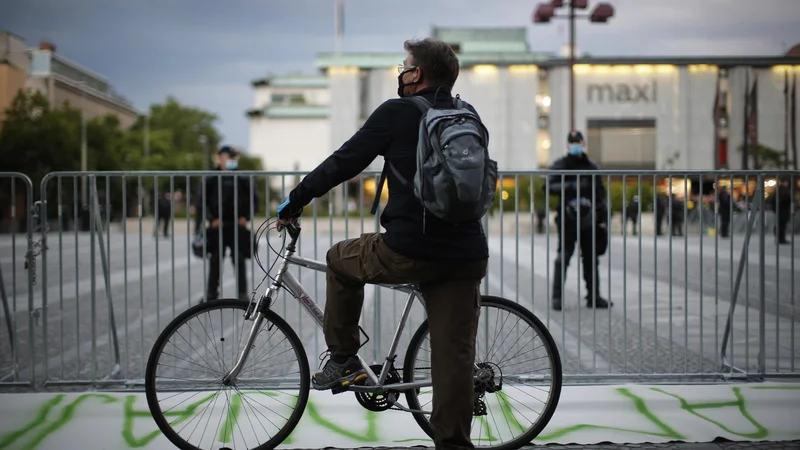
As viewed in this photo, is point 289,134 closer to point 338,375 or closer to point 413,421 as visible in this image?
point 413,421

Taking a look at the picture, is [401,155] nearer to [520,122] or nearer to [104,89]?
[520,122]

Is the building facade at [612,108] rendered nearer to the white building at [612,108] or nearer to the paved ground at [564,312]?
the white building at [612,108]

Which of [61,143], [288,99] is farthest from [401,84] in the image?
[288,99]

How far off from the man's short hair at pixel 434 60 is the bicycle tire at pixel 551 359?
3.54ft

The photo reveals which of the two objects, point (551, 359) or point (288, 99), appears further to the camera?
point (288, 99)

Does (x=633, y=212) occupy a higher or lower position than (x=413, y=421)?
higher

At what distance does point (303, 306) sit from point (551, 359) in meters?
1.21

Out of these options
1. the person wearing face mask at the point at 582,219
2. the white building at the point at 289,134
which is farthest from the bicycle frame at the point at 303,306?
the white building at the point at 289,134

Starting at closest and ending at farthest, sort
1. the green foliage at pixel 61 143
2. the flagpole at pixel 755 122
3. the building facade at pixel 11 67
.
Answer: the building facade at pixel 11 67 < the green foliage at pixel 61 143 < the flagpole at pixel 755 122

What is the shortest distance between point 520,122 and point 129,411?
55.6 m

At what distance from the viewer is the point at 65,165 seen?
47500mm

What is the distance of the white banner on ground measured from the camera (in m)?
4.42

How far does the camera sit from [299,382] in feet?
13.6

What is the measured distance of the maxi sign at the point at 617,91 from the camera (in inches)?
2292
